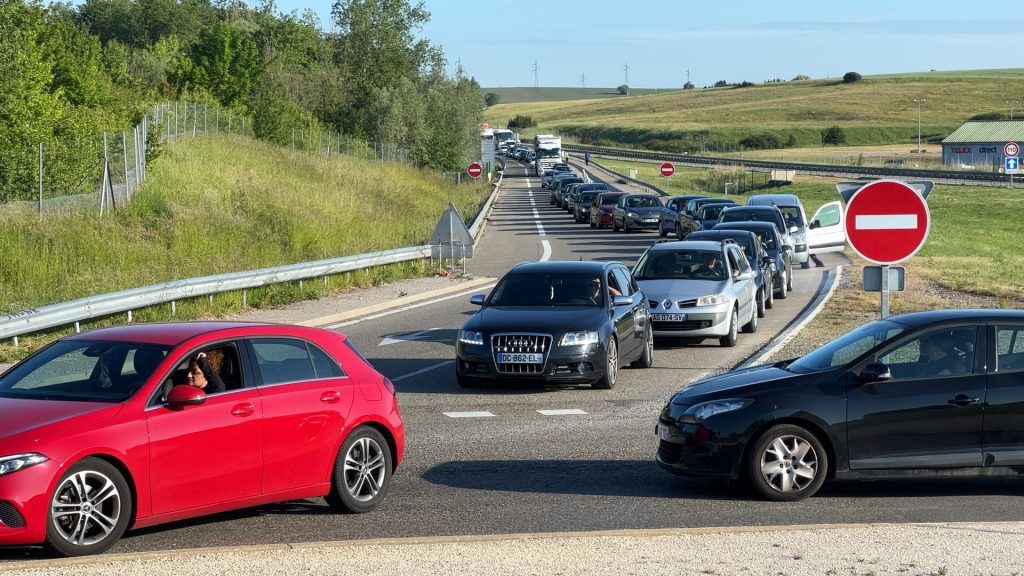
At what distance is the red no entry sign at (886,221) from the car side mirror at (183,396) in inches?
247

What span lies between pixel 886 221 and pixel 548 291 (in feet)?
17.3

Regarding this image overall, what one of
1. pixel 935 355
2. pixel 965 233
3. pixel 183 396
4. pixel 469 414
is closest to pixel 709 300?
pixel 469 414

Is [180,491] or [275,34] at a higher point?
[275,34]

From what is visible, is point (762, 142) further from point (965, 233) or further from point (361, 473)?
point (361, 473)

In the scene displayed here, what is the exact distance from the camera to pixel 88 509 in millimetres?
7773

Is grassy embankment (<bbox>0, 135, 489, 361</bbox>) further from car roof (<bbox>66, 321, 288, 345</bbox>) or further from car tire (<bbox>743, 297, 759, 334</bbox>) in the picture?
car roof (<bbox>66, 321, 288, 345</bbox>)

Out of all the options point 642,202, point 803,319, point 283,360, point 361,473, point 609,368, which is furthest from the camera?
point 642,202

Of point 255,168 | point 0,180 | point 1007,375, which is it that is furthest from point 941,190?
point 1007,375

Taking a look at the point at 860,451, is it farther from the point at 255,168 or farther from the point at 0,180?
the point at 255,168

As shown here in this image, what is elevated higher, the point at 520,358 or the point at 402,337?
the point at 520,358

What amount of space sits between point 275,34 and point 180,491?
321ft

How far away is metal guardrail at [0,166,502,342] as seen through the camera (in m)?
17.3

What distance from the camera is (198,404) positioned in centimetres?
834

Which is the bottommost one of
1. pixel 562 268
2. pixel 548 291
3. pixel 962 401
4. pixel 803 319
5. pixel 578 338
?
pixel 803 319
